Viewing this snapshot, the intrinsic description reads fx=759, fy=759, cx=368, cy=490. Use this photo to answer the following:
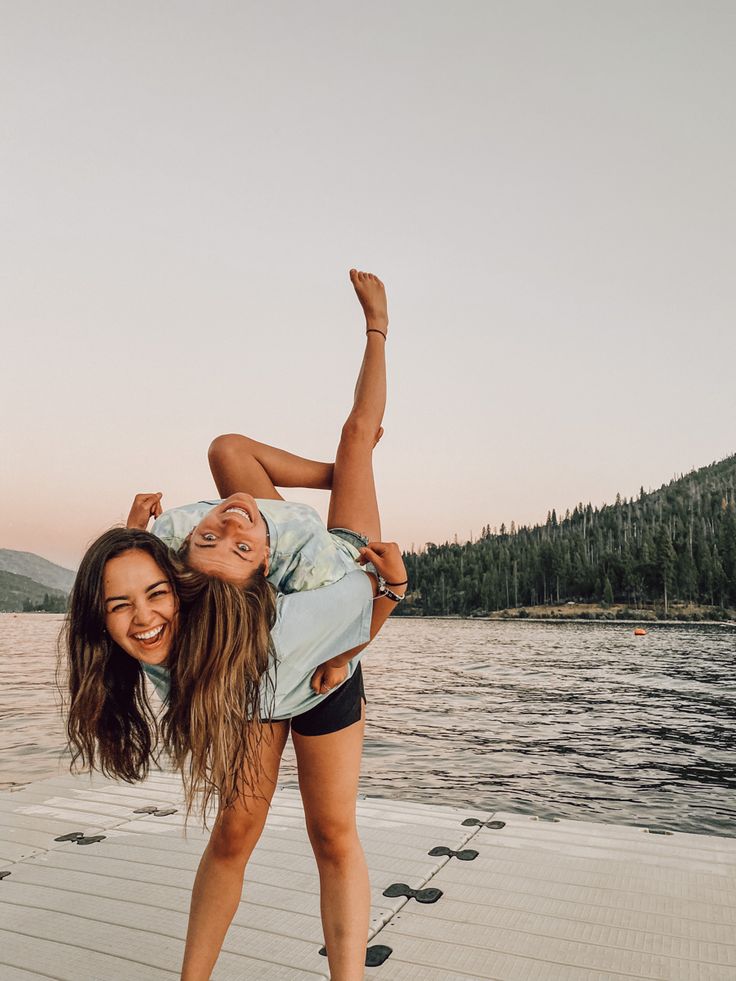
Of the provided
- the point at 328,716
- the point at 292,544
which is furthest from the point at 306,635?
the point at 328,716

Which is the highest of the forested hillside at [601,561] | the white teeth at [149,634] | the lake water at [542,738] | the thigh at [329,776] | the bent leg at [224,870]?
the forested hillside at [601,561]

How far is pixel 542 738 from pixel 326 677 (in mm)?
17333

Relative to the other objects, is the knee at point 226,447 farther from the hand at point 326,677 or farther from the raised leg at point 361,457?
the hand at point 326,677

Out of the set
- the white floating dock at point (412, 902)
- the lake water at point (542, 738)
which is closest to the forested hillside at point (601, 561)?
the lake water at point (542, 738)

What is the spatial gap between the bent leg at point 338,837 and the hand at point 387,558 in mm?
506

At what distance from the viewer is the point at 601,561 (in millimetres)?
112188

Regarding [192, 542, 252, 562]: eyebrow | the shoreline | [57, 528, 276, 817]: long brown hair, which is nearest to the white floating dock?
[57, 528, 276, 817]: long brown hair

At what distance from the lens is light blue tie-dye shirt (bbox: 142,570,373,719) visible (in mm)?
1888

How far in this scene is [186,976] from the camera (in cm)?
227

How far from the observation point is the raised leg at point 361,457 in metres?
2.47

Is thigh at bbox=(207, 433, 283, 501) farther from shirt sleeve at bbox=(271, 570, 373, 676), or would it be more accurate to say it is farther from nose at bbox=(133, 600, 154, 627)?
nose at bbox=(133, 600, 154, 627)

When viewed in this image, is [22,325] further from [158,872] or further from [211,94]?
[158,872]

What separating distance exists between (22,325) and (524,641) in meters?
55.6

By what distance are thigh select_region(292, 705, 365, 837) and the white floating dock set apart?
865 millimetres
